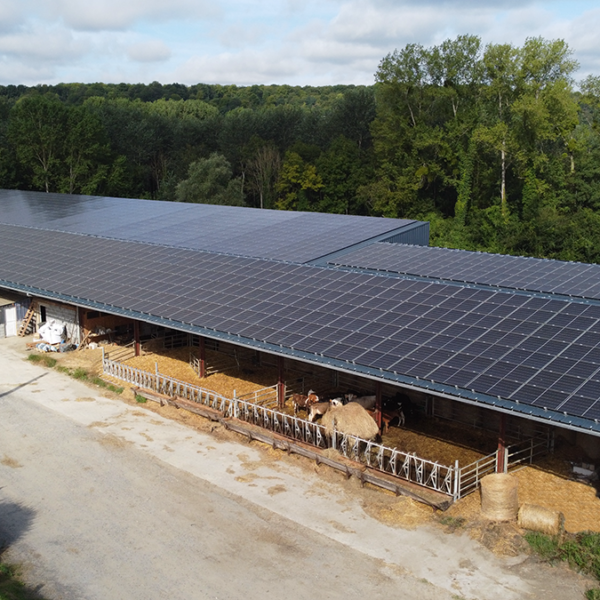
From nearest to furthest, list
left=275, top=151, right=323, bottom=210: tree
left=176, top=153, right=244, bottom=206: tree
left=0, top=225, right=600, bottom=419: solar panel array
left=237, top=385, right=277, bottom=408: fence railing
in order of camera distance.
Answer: left=0, top=225, right=600, bottom=419: solar panel array, left=237, top=385, right=277, bottom=408: fence railing, left=176, top=153, right=244, bottom=206: tree, left=275, top=151, right=323, bottom=210: tree

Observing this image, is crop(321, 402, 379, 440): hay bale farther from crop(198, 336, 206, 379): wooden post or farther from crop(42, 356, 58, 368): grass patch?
crop(42, 356, 58, 368): grass patch

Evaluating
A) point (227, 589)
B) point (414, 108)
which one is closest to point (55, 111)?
point (414, 108)

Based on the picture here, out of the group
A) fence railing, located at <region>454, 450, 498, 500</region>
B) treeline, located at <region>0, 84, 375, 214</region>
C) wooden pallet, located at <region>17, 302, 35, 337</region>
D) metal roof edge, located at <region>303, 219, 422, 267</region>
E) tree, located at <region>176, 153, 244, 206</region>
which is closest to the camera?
fence railing, located at <region>454, 450, 498, 500</region>

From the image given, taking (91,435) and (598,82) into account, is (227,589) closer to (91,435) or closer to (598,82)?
(91,435)

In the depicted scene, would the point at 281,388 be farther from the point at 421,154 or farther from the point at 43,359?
the point at 421,154

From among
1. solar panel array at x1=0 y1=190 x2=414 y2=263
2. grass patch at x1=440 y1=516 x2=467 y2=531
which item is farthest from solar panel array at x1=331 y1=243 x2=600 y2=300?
grass patch at x1=440 y1=516 x2=467 y2=531

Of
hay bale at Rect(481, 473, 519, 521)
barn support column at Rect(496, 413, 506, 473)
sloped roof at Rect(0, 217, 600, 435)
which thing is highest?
sloped roof at Rect(0, 217, 600, 435)

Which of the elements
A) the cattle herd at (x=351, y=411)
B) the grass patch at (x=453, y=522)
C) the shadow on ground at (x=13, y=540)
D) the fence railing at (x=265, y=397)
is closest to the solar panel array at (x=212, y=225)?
the fence railing at (x=265, y=397)
